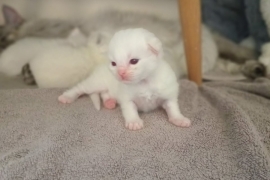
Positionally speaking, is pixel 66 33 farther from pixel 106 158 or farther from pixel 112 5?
pixel 106 158

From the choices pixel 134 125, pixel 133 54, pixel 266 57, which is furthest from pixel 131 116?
pixel 266 57


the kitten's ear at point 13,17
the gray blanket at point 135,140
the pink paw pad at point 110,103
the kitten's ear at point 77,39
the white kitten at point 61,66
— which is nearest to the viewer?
the gray blanket at point 135,140

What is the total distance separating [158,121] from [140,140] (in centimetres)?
9

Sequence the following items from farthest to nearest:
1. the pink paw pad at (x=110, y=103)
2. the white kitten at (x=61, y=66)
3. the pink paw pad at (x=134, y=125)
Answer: the white kitten at (x=61, y=66) < the pink paw pad at (x=110, y=103) < the pink paw pad at (x=134, y=125)

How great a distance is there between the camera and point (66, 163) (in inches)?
22.5

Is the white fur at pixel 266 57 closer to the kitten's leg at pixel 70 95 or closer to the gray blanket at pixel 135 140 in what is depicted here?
the gray blanket at pixel 135 140

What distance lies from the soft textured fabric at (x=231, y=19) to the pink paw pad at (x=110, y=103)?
0.55 m

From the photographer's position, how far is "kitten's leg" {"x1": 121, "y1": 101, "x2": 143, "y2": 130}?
681 mm

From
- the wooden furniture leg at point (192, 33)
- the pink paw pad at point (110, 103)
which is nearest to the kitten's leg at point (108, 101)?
the pink paw pad at point (110, 103)

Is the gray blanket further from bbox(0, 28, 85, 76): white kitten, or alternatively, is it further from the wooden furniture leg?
bbox(0, 28, 85, 76): white kitten

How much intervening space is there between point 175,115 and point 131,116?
93 millimetres

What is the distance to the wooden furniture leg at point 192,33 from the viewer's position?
0.81 meters

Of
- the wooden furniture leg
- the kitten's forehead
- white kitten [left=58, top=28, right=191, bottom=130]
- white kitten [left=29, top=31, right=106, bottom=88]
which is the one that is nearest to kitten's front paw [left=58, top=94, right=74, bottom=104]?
white kitten [left=58, top=28, right=191, bottom=130]

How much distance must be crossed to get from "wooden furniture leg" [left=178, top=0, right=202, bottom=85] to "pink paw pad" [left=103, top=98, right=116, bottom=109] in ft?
0.78
